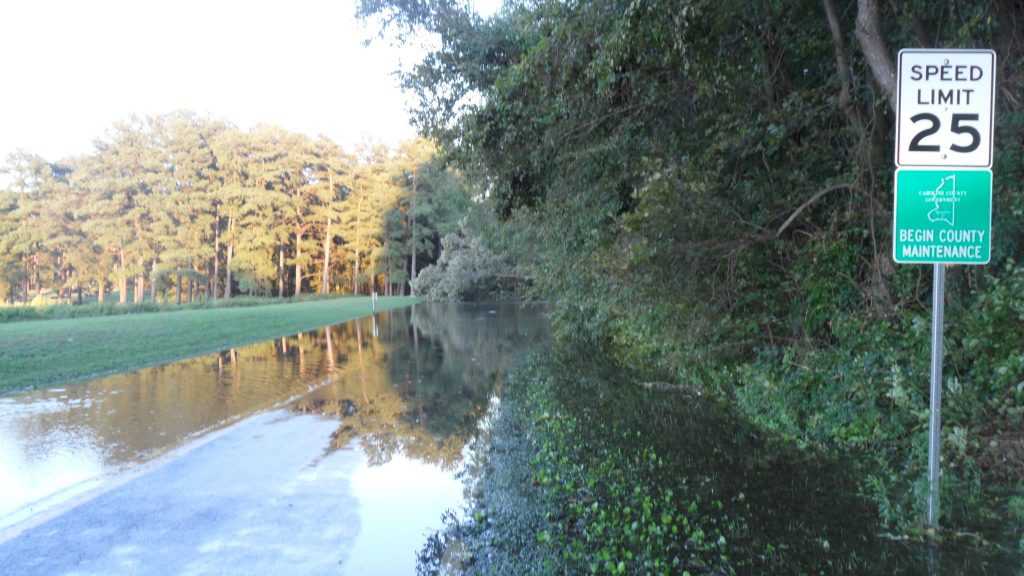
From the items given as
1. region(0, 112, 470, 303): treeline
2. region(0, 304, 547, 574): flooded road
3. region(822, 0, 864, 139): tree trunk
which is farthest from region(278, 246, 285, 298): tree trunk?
region(822, 0, 864, 139): tree trunk

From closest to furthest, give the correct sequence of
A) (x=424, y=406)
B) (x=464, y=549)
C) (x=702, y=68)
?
(x=464, y=549) < (x=702, y=68) < (x=424, y=406)

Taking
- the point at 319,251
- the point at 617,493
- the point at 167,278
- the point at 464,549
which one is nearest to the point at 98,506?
the point at 464,549

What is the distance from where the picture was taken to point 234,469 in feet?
20.7

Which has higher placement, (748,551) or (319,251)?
(319,251)

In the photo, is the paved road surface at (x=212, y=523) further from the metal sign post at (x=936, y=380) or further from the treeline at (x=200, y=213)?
the treeline at (x=200, y=213)

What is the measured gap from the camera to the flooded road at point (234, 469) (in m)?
4.38

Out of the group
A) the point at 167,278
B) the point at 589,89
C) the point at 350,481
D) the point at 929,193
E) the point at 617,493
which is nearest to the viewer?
the point at 929,193

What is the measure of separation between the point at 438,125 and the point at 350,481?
9588 millimetres

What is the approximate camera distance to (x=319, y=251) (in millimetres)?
65062

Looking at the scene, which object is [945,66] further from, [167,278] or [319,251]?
[319,251]

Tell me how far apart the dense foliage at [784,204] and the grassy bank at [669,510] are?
0.41 m

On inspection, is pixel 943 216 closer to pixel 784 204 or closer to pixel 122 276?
pixel 784 204

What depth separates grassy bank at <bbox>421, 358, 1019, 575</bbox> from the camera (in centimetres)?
375

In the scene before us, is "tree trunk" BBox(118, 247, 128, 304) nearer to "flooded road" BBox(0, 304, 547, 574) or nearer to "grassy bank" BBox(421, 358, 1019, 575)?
"flooded road" BBox(0, 304, 547, 574)
